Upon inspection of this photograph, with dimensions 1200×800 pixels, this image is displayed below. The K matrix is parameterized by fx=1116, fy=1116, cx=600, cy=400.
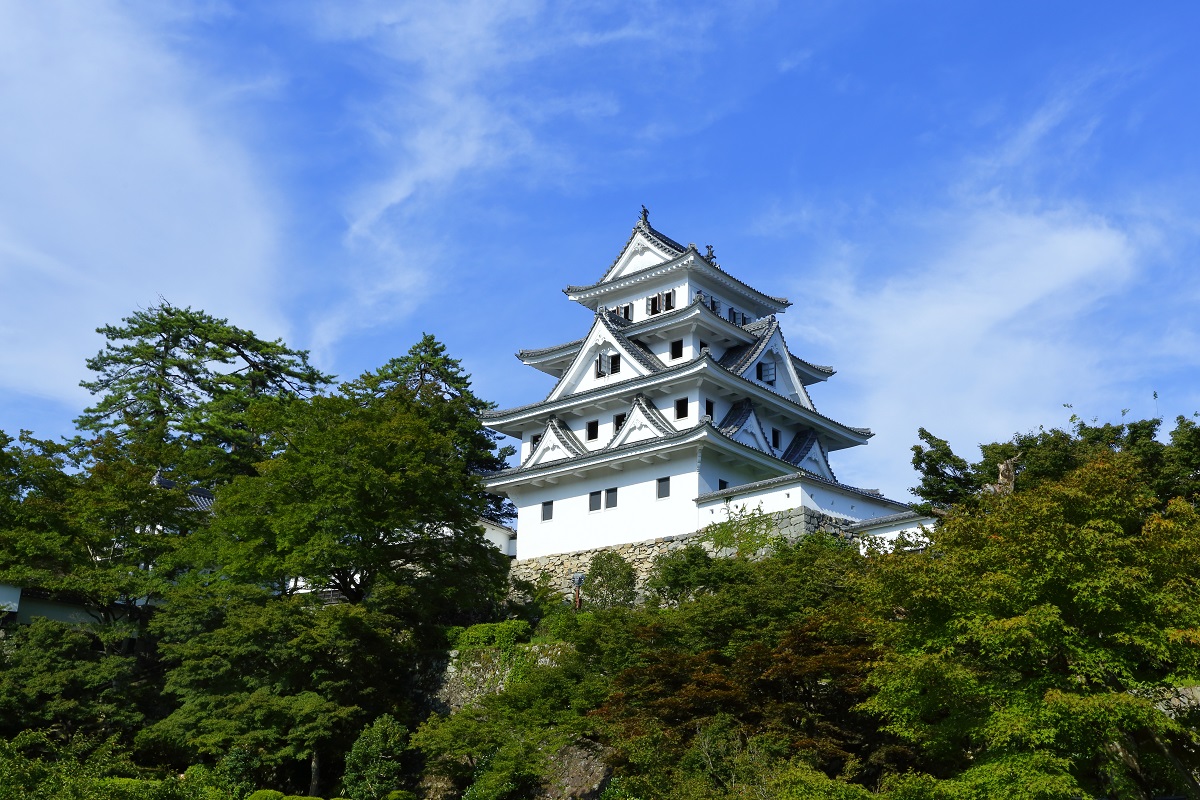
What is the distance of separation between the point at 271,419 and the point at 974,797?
2026 cm

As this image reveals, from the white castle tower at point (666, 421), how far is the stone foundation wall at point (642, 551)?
0.96ft

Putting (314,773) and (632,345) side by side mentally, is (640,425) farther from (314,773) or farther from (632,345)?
(314,773)

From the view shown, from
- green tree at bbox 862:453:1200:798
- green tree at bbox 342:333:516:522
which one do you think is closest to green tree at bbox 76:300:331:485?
green tree at bbox 342:333:516:522

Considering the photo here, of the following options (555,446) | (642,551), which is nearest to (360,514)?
(642,551)

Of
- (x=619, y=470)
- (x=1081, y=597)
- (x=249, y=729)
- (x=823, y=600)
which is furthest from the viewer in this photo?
(x=619, y=470)

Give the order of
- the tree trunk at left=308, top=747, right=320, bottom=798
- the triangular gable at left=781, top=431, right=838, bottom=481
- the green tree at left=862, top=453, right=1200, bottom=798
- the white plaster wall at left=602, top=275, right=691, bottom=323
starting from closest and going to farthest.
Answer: the green tree at left=862, top=453, right=1200, bottom=798 → the tree trunk at left=308, top=747, right=320, bottom=798 → the triangular gable at left=781, top=431, right=838, bottom=481 → the white plaster wall at left=602, top=275, right=691, bottom=323

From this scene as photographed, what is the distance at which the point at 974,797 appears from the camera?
14.8 meters

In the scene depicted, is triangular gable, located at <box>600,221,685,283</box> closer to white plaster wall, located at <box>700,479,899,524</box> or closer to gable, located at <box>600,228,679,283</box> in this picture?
gable, located at <box>600,228,679,283</box>

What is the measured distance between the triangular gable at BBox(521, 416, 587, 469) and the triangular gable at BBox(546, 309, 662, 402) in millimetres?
1029

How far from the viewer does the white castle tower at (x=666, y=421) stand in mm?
31188

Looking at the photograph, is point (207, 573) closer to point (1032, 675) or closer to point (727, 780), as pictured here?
point (727, 780)

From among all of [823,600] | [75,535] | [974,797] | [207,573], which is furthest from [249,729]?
[974,797]

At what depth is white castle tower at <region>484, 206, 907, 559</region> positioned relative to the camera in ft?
102

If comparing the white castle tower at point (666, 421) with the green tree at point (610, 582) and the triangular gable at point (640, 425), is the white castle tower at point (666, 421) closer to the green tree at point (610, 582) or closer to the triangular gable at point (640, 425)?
the triangular gable at point (640, 425)
